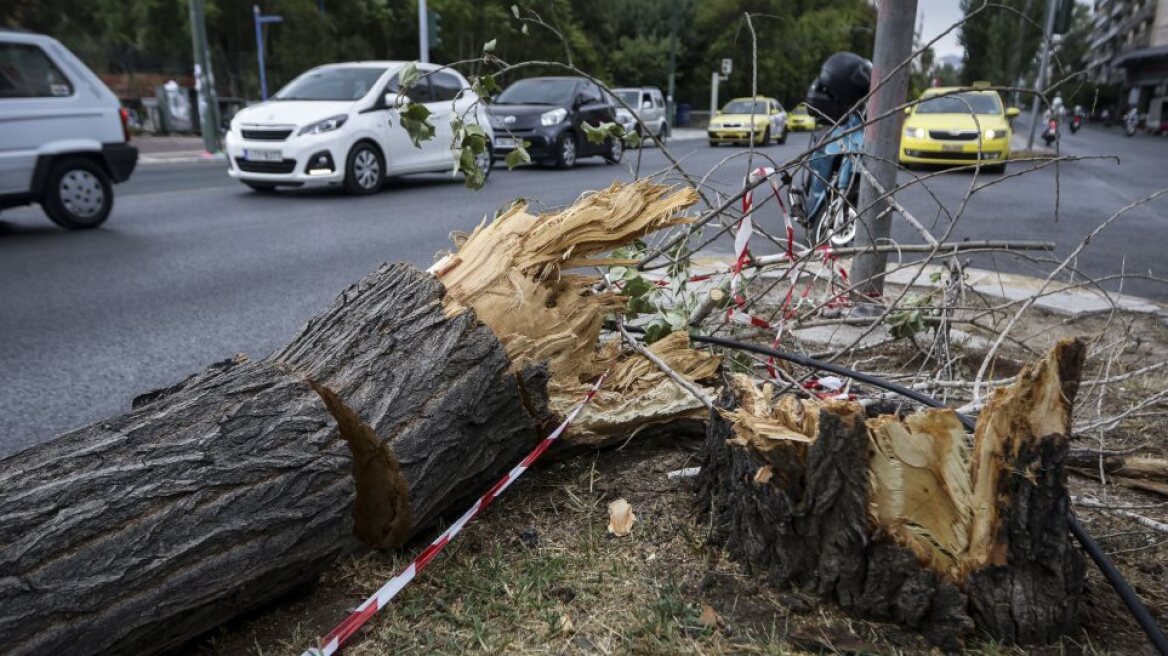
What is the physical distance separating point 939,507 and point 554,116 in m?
15.3

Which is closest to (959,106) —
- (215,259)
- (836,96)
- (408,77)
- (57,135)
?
(836,96)

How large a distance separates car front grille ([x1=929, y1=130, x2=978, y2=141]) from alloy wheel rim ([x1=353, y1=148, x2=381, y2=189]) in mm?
11669

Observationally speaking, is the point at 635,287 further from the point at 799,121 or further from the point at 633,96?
the point at 799,121

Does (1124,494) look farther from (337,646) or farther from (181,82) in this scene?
(181,82)

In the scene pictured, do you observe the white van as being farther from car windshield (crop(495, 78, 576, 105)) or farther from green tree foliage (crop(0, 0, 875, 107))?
green tree foliage (crop(0, 0, 875, 107))

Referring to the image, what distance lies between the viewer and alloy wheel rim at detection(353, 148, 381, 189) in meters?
11.8

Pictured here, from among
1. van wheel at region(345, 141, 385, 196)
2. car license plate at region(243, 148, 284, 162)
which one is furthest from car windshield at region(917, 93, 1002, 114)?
car license plate at region(243, 148, 284, 162)

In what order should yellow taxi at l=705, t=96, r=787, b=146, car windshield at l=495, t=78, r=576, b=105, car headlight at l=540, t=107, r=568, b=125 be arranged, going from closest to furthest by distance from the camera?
1. car headlight at l=540, t=107, r=568, b=125
2. car windshield at l=495, t=78, r=576, b=105
3. yellow taxi at l=705, t=96, r=787, b=146

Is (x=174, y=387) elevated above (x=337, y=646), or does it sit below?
above

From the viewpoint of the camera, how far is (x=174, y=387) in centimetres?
237

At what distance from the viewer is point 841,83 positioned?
21.5 feet

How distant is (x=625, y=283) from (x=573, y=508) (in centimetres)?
99

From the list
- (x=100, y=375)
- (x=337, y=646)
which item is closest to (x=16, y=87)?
(x=100, y=375)

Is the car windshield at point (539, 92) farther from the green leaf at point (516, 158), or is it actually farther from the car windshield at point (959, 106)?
the green leaf at point (516, 158)
